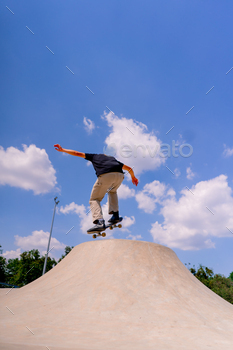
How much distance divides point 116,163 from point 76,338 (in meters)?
5.08

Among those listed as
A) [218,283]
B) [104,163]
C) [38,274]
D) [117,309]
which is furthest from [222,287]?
[117,309]

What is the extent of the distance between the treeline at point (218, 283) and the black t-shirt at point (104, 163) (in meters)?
32.2

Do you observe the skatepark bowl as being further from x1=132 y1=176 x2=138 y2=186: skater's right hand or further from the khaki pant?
x1=132 y1=176 x2=138 y2=186: skater's right hand

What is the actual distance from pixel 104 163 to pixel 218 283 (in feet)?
120

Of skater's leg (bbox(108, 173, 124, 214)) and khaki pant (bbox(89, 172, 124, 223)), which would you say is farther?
skater's leg (bbox(108, 173, 124, 214))

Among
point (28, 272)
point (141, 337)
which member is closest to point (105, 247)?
point (141, 337)

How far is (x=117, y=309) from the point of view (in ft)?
14.0

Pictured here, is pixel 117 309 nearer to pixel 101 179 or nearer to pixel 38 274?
pixel 101 179

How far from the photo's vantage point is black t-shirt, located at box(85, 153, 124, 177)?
726 centimetres

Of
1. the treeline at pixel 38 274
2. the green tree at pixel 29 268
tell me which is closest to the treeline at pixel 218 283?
the treeline at pixel 38 274

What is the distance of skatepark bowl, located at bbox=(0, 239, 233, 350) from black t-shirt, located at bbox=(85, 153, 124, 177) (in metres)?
2.21

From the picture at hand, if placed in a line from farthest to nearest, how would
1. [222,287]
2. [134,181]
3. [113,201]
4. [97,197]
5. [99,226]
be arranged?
[222,287], [134,181], [113,201], [97,197], [99,226]

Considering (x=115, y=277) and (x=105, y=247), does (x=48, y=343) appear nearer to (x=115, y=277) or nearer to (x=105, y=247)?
(x=115, y=277)

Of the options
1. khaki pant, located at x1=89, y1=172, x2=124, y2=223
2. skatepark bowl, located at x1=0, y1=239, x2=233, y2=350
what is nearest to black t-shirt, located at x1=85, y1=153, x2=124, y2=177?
khaki pant, located at x1=89, y1=172, x2=124, y2=223
